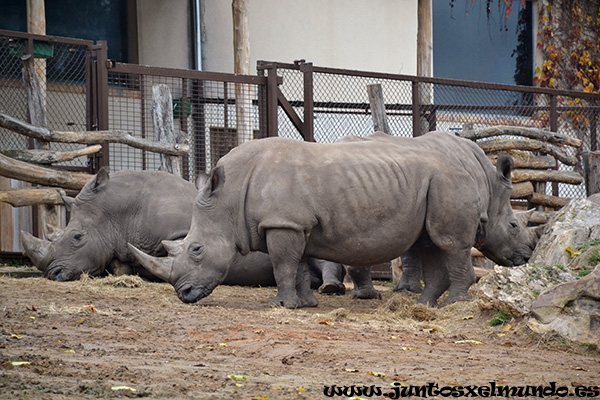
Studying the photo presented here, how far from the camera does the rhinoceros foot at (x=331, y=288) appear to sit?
8781mm

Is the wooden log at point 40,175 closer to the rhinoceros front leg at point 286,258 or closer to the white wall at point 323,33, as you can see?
the rhinoceros front leg at point 286,258

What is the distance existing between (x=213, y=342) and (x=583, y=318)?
87.6 inches

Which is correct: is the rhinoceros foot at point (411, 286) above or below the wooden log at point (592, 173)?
below

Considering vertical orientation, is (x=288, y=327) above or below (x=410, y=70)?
below

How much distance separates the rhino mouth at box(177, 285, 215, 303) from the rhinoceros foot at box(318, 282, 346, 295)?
167 cm

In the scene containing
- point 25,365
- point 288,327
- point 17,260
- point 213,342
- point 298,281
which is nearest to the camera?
point 25,365

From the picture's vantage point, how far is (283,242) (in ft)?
23.9

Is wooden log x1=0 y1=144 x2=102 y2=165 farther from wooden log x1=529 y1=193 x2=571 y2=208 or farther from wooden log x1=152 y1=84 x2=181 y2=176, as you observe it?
wooden log x1=529 y1=193 x2=571 y2=208

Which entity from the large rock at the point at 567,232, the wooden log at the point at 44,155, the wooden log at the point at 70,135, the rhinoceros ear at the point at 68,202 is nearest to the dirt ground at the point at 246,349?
the large rock at the point at 567,232

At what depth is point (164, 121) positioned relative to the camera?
408 inches

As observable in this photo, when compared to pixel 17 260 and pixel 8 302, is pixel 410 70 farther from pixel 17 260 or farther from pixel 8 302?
pixel 8 302

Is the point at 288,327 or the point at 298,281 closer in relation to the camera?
the point at 288,327

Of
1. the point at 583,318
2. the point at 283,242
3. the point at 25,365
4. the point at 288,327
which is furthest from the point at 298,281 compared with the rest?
the point at 25,365

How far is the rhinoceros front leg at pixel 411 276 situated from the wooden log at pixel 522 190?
9.48 ft
